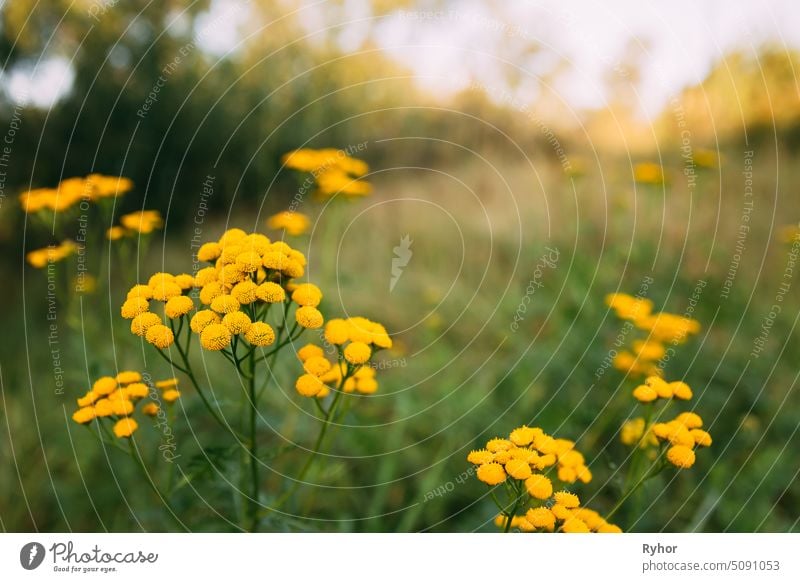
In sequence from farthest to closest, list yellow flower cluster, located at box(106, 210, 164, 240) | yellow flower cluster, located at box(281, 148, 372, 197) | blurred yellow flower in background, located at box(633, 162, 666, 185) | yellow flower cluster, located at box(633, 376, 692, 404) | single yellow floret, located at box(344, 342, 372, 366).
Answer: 1. blurred yellow flower in background, located at box(633, 162, 666, 185)
2. yellow flower cluster, located at box(281, 148, 372, 197)
3. yellow flower cluster, located at box(106, 210, 164, 240)
4. yellow flower cluster, located at box(633, 376, 692, 404)
5. single yellow floret, located at box(344, 342, 372, 366)

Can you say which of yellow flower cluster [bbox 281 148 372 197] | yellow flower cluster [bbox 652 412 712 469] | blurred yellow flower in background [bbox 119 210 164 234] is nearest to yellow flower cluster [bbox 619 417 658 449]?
yellow flower cluster [bbox 652 412 712 469]

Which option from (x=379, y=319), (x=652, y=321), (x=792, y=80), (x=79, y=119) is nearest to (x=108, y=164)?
(x=79, y=119)

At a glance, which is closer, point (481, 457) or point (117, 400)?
point (481, 457)

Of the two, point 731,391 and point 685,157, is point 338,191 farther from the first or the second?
point 685,157

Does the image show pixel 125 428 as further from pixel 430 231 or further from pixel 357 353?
pixel 430 231

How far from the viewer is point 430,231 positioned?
14.5 feet

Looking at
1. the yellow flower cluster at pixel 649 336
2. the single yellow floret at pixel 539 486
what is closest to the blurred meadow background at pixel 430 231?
the yellow flower cluster at pixel 649 336

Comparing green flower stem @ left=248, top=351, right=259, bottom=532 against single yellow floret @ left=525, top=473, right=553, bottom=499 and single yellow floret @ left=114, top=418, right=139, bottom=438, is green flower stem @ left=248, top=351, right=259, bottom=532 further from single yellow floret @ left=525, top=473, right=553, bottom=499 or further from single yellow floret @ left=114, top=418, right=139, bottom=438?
single yellow floret @ left=525, top=473, right=553, bottom=499

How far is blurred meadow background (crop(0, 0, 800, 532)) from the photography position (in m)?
2.40

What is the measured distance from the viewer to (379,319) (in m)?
3.58

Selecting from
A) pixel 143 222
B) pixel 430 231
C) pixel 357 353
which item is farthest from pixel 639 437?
pixel 430 231
